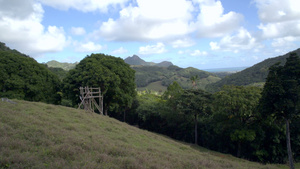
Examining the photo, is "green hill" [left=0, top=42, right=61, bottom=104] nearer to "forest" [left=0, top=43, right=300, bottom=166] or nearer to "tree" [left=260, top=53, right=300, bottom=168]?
"forest" [left=0, top=43, right=300, bottom=166]

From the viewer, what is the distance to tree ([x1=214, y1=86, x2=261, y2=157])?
74.3 feet

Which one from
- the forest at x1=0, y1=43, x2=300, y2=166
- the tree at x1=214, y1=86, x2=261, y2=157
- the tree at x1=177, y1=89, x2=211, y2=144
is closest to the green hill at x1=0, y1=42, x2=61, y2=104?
the forest at x1=0, y1=43, x2=300, y2=166

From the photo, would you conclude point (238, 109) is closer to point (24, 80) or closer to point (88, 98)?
point (88, 98)

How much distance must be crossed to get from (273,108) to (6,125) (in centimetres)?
1732

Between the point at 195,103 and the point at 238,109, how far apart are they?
22.8 ft

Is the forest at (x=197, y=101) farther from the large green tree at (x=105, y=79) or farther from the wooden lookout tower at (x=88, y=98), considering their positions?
the wooden lookout tower at (x=88, y=98)

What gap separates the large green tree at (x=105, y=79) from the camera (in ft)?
82.3

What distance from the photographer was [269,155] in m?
24.1

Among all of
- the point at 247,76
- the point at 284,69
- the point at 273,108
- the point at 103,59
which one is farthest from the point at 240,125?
the point at 247,76

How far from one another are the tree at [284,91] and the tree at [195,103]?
567 inches

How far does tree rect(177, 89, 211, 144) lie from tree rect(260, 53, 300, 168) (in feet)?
47.2

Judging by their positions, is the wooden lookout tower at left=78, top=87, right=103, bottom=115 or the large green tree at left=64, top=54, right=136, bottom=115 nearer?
the wooden lookout tower at left=78, top=87, right=103, bottom=115

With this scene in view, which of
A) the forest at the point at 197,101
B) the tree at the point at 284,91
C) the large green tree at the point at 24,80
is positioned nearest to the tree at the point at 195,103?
the forest at the point at 197,101

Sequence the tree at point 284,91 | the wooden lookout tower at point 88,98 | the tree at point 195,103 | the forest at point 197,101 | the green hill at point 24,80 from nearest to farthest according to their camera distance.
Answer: the tree at point 284,91 < the wooden lookout tower at point 88,98 < the forest at point 197,101 < the green hill at point 24,80 < the tree at point 195,103
